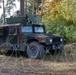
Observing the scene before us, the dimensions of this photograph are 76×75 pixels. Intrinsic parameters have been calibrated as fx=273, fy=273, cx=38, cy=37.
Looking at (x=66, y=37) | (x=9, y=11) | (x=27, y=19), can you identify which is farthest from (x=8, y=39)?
(x=9, y=11)

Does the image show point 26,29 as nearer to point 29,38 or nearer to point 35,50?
point 29,38

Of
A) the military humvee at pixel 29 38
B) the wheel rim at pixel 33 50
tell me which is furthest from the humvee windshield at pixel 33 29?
the wheel rim at pixel 33 50

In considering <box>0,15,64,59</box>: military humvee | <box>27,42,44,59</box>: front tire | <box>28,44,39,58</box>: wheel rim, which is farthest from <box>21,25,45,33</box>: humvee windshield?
<box>28,44,39,58</box>: wheel rim

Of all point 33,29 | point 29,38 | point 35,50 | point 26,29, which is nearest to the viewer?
point 35,50

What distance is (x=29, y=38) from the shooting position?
1276cm

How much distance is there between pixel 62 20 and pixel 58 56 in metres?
7.54

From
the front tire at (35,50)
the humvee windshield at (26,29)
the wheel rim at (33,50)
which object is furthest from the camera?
the humvee windshield at (26,29)

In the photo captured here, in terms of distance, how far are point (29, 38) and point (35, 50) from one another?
2.41 feet

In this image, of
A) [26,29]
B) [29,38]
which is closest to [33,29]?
[26,29]

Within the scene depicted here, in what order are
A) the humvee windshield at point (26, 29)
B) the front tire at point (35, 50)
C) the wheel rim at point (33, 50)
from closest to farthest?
the front tire at point (35, 50)
the wheel rim at point (33, 50)
the humvee windshield at point (26, 29)

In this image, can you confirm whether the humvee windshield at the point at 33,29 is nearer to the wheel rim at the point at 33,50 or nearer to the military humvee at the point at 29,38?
the military humvee at the point at 29,38

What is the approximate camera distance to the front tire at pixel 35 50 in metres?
12.0

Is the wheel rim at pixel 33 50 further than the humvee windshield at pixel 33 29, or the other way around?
the humvee windshield at pixel 33 29

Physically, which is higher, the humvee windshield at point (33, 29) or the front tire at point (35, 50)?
the humvee windshield at point (33, 29)
